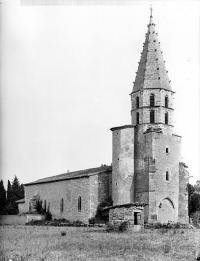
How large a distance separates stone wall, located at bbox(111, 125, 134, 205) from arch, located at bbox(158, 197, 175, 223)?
9.96 ft

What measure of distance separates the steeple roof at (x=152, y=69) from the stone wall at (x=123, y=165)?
501cm

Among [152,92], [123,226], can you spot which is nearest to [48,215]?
[152,92]

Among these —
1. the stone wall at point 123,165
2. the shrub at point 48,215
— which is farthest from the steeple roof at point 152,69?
the shrub at point 48,215

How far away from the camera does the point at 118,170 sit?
164ft

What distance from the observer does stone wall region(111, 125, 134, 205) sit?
162ft

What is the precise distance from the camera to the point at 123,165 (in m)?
49.9

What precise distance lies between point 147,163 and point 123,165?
2619mm

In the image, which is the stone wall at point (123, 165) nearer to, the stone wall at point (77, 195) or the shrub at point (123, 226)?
the stone wall at point (77, 195)

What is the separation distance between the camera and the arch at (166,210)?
159 ft

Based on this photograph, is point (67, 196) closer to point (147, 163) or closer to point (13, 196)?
point (147, 163)

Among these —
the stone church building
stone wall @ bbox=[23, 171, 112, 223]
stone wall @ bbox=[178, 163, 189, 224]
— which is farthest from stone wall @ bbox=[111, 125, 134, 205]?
stone wall @ bbox=[178, 163, 189, 224]

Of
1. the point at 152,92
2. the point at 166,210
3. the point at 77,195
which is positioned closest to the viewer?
the point at 166,210

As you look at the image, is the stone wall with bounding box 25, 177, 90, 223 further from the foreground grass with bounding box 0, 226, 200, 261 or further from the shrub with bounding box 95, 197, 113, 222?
the foreground grass with bounding box 0, 226, 200, 261

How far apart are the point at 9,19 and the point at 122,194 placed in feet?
108
